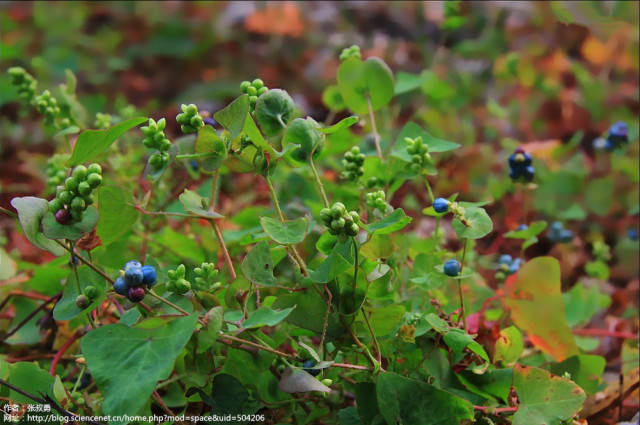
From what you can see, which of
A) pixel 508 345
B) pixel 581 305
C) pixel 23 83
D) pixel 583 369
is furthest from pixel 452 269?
pixel 23 83

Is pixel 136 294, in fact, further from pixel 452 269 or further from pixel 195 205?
pixel 452 269

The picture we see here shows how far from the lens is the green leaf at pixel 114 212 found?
0.57m

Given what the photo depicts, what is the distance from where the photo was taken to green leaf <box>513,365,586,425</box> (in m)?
0.58

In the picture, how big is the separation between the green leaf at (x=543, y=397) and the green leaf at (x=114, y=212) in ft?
1.29

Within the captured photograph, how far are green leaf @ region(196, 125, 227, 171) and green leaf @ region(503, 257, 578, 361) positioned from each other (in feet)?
1.19

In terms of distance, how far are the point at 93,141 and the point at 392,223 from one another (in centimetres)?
26

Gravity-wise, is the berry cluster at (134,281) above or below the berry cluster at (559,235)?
above

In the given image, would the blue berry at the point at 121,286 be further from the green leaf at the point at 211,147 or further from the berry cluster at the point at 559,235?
the berry cluster at the point at 559,235

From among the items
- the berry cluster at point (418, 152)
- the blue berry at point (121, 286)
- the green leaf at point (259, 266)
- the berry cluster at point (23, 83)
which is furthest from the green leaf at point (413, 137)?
the berry cluster at point (23, 83)

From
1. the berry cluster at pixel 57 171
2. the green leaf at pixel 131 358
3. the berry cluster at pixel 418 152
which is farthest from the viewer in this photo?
the berry cluster at pixel 57 171

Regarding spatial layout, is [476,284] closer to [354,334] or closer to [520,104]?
[354,334]

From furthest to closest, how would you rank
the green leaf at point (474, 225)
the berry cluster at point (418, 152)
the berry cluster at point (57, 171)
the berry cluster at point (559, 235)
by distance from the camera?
the berry cluster at point (559, 235), the berry cluster at point (57, 171), the berry cluster at point (418, 152), the green leaf at point (474, 225)

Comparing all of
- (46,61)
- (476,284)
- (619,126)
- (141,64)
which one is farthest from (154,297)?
(141,64)

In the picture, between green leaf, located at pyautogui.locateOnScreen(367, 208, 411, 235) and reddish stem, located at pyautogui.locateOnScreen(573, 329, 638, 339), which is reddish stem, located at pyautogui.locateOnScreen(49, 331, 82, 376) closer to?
green leaf, located at pyautogui.locateOnScreen(367, 208, 411, 235)
